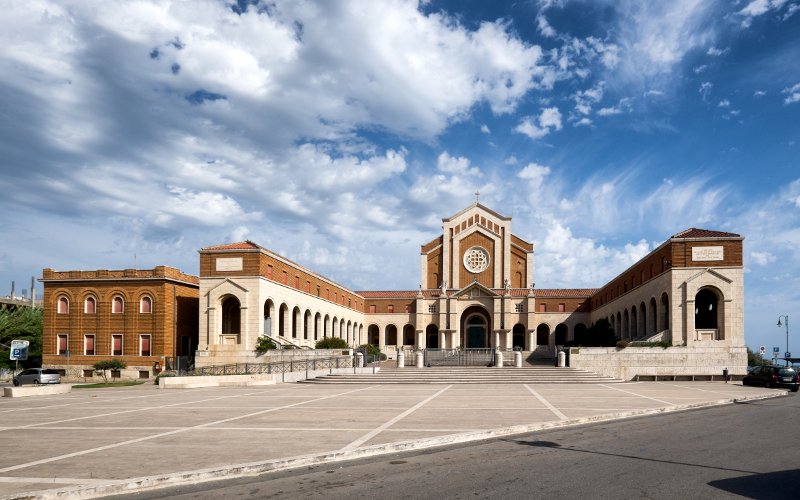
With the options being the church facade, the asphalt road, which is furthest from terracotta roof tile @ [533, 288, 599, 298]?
the asphalt road

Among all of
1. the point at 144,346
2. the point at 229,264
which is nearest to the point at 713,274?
the point at 229,264

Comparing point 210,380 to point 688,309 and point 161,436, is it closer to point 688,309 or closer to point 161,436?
point 161,436

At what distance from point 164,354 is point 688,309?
35.4 m

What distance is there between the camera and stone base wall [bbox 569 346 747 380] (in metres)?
38.2

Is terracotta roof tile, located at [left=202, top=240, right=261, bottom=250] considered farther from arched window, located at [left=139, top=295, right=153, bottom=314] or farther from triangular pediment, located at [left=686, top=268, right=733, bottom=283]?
triangular pediment, located at [left=686, top=268, right=733, bottom=283]

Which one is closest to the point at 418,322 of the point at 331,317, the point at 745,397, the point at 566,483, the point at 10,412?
the point at 331,317

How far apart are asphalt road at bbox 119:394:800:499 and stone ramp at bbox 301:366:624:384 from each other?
20.3 metres

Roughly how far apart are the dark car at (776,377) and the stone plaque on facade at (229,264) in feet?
104

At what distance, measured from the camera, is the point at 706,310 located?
155ft

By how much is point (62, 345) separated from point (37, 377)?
388 inches

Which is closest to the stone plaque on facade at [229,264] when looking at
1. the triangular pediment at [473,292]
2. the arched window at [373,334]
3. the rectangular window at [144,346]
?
the rectangular window at [144,346]

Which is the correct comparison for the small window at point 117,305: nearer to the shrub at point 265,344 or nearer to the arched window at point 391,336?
the shrub at point 265,344

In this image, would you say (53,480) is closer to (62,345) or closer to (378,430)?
(378,430)

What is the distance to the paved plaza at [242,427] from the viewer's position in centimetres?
1006
